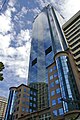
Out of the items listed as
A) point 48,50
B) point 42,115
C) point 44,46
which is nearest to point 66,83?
point 42,115

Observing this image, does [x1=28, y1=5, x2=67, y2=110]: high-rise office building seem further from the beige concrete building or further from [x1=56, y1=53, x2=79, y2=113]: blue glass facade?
[x1=56, y1=53, x2=79, y2=113]: blue glass facade

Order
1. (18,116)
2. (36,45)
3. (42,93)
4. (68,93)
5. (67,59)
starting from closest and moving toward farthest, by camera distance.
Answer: (68,93)
(67,59)
(18,116)
(42,93)
(36,45)

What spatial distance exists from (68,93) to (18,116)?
29604mm

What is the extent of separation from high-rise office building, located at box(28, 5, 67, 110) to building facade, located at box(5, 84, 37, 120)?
9.01m

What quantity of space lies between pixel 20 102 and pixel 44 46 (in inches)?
2273

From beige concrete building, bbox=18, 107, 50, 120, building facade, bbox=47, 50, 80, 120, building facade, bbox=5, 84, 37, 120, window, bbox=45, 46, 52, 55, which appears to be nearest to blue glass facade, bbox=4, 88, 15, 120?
building facade, bbox=5, 84, 37, 120

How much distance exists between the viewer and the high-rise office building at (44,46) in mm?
95000

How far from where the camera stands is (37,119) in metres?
51.0

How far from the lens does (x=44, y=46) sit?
114938 millimetres

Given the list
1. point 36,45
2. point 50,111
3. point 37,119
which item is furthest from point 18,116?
point 36,45

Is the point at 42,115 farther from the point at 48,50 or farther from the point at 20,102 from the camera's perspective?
the point at 48,50

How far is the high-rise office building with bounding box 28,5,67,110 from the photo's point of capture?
3740 inches

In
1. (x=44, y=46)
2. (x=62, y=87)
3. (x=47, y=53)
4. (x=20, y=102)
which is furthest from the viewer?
(x=44, y=46)

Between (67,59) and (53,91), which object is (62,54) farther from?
(53,91)
